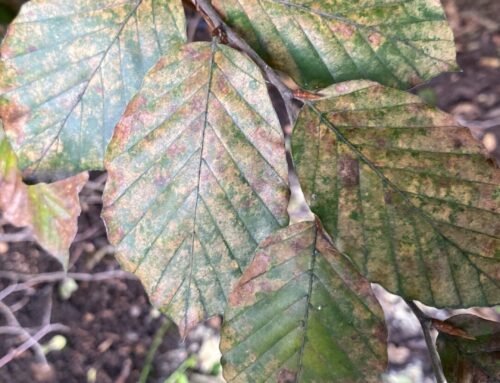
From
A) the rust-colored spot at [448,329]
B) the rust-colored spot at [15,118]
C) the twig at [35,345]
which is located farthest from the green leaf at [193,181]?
the twig at [35,345]

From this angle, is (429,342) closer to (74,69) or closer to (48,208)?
(74,69)

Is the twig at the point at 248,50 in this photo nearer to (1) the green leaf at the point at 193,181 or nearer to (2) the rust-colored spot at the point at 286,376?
(1) the green leaf at the point at 193,181

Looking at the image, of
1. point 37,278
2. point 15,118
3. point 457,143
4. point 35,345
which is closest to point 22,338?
point 35,345

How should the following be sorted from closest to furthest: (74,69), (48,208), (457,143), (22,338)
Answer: (457,143)
(74,69)
(48,208)
(22,338)

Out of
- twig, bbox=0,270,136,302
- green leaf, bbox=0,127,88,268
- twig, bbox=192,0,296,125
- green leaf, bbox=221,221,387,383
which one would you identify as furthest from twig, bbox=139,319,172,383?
twig, bbox=192,0,296,125

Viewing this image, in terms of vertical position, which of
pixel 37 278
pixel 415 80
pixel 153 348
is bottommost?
pixel 153 348
